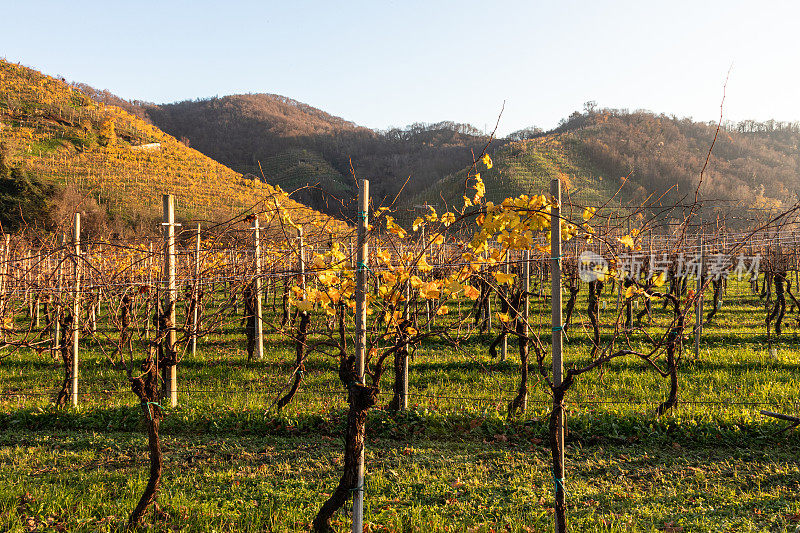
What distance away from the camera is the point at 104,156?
44969 millimetres

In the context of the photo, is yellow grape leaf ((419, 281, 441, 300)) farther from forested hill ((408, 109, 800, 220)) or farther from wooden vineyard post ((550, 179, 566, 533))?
forested hill ((408, 109, 800, 220))

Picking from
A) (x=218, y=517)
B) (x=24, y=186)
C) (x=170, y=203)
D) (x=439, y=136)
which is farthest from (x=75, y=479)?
(x=439, y=136)

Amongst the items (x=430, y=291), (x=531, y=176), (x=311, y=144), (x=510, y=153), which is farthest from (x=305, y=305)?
(x=311, y=144)

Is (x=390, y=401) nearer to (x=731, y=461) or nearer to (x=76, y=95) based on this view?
(x=731, y=461)

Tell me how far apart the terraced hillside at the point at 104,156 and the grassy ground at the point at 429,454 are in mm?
28363

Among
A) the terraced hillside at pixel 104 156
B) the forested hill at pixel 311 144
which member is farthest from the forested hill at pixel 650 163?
the terraced hillside at pixel 104 156

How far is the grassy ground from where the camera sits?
3377 millimetres

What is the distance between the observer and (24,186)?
2811 centimetres

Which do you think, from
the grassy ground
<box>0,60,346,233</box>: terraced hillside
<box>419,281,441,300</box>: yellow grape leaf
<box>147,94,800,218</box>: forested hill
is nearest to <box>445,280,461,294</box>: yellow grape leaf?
<box>419,281,441,300</box>: yellow grape leaf

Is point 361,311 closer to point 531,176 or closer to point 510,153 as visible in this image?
point 531,176

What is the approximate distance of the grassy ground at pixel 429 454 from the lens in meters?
3.38

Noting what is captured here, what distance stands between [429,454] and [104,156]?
5043 centimetres

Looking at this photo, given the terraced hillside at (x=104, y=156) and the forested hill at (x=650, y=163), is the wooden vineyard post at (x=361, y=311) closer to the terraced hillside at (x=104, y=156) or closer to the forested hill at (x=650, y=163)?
the terraced hillside at (x=104, y=156)

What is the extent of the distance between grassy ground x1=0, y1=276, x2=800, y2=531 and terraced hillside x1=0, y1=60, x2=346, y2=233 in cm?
2836
